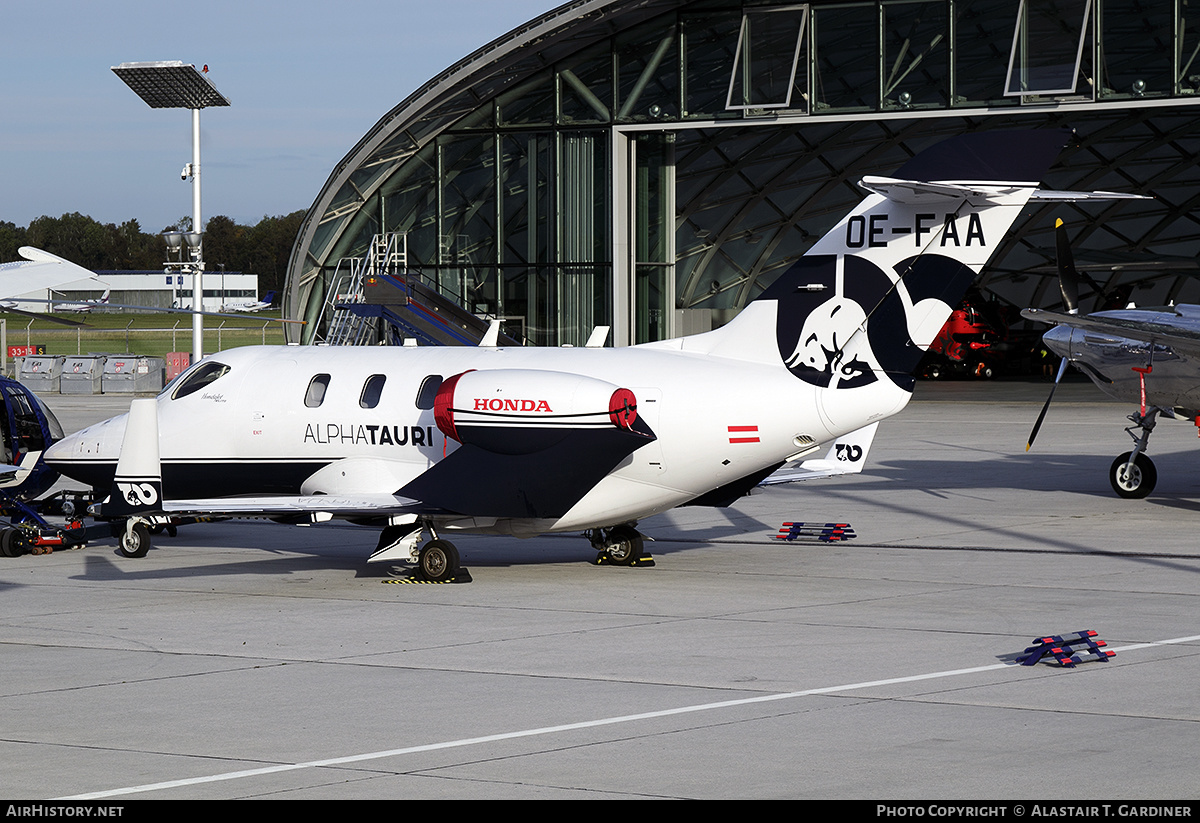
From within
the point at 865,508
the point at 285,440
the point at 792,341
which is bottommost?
the point at 865,508

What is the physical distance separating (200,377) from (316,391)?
1.72 meters

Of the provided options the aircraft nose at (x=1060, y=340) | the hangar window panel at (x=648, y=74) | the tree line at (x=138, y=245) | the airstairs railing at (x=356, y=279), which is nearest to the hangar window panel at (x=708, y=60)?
the hangar window panel at (x=648, y=74)

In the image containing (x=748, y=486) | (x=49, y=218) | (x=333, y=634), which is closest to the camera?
(x=333, y=634)

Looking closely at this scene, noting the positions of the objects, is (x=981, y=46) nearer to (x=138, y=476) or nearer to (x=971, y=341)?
(x=971, y=341)

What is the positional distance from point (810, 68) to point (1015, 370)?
1064 inches

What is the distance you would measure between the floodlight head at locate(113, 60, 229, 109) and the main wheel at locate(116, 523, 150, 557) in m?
25.8

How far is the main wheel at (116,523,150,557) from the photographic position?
55.9ft

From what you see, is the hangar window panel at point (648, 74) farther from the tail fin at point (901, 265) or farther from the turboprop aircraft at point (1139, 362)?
the tail fin at point (901, 265)

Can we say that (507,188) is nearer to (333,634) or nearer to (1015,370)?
(1015,370)

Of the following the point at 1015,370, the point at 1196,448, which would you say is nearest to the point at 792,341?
the point at 1196,448

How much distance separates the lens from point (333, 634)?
12.6 meters

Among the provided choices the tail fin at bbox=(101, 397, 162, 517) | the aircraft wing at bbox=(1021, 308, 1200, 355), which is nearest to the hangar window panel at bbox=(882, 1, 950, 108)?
the aircraft wing at bbox=(1021, 308, 1200, 355)

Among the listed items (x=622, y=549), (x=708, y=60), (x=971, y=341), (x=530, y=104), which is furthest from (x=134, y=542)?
(x=971, y=341)

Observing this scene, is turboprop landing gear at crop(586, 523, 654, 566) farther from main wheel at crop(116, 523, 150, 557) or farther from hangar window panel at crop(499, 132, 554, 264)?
hangar window panel at crop(499, 132, 554, 264)
